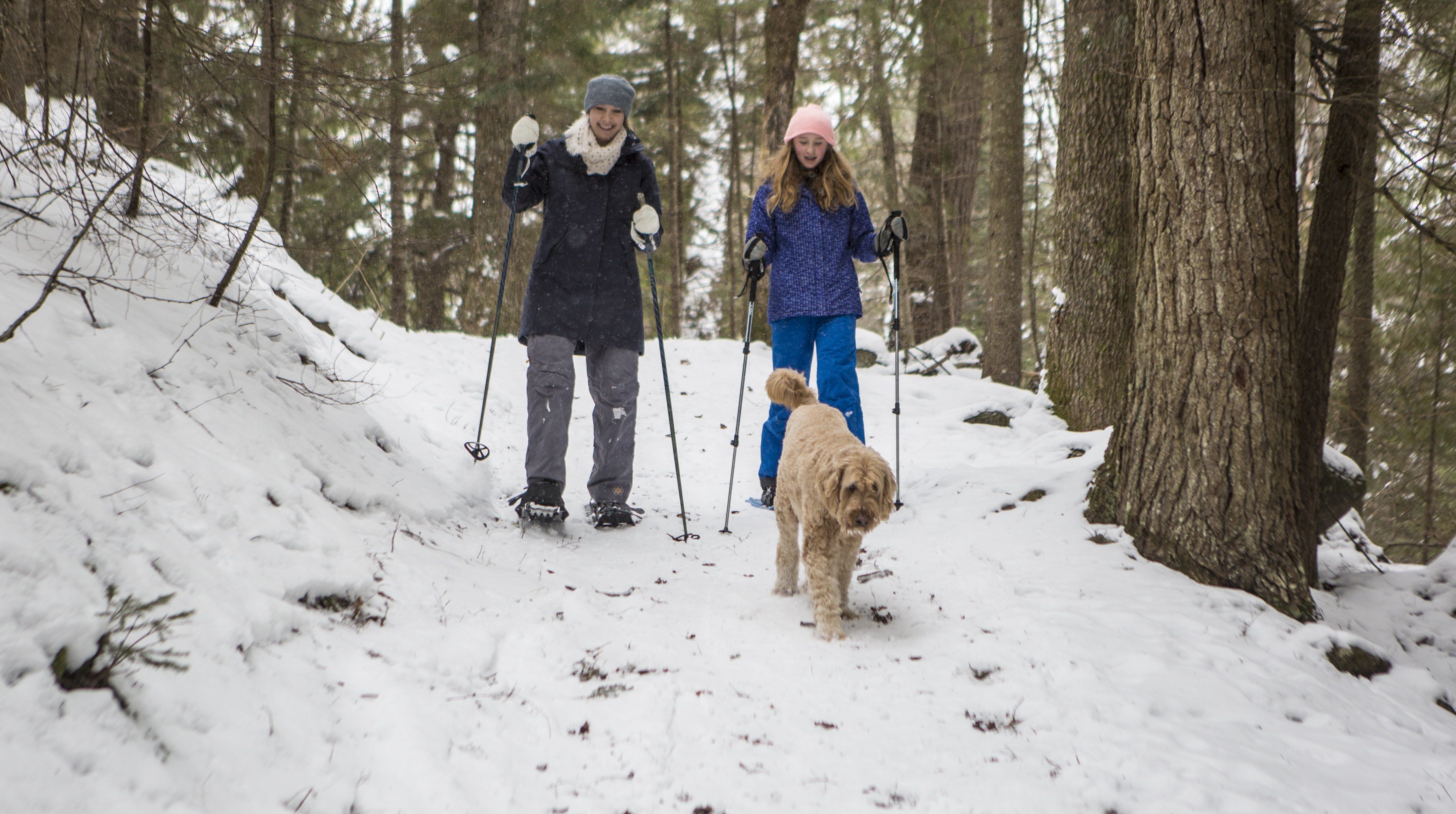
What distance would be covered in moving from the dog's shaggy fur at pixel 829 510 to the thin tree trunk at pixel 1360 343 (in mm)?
7787

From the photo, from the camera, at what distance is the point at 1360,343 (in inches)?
380

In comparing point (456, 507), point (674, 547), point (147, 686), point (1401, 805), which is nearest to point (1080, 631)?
point (1401, 805)

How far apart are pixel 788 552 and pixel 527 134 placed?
3.05 meters

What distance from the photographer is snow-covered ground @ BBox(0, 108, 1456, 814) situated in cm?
181

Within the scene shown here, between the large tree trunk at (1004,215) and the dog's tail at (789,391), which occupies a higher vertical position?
the large tree trunk at (1004,215)

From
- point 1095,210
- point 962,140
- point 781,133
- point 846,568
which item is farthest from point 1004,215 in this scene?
point 846,568

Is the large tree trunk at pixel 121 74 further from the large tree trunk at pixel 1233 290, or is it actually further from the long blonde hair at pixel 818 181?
the large tree trunk at pixel 1233 290

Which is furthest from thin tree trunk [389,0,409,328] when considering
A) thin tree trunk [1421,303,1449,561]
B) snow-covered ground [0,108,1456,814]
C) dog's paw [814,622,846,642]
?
thin tree trunk [1421,303,1449,561]

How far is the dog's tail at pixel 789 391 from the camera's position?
14.6 feet

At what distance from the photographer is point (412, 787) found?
1.85 m

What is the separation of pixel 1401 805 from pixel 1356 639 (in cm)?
127

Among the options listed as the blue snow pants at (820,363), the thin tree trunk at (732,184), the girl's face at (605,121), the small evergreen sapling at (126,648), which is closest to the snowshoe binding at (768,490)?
the blue snow pants at (820,363)

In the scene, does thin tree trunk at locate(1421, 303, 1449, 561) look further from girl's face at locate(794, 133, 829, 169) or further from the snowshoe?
the snowshoe

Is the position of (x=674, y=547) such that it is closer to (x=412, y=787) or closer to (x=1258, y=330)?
(x=412, y=787)
